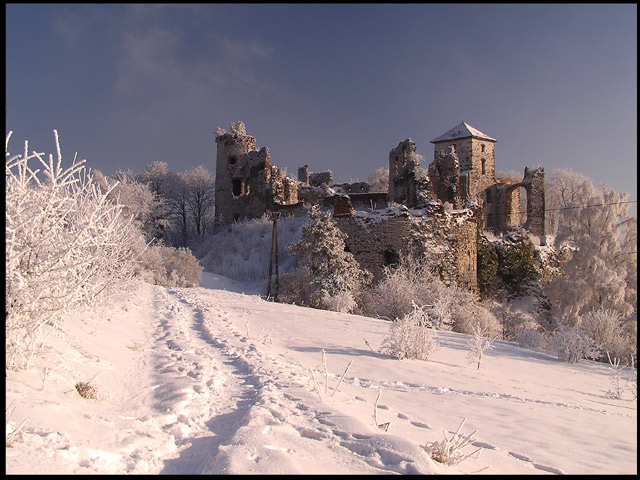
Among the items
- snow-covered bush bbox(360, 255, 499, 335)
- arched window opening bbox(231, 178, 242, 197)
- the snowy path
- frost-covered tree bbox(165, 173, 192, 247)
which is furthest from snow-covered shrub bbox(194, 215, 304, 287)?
the snowy path

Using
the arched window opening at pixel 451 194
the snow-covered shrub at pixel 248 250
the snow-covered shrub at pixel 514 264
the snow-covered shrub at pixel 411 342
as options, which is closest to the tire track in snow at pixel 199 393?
the snow-covered shrub at pixel 411 342

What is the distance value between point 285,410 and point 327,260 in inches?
464

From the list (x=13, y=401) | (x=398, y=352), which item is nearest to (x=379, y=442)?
(x=13, y=401)

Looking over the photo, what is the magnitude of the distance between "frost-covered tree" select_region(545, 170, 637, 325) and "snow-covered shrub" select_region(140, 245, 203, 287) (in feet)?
50.4

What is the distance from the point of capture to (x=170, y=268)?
21.0 metres

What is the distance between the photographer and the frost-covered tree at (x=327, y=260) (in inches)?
583

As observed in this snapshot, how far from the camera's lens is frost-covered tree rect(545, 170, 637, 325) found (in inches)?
627

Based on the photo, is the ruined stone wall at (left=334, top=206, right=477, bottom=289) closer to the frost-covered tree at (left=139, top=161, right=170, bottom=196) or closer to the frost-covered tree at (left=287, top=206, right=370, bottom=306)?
the frost-covered tree at (left=287, top=206, right=370, bottom=306)

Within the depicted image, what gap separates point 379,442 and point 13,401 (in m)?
2.42

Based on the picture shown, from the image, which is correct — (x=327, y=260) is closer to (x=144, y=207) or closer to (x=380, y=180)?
(x=144, y=207)

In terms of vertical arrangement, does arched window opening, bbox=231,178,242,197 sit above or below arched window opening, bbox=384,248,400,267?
above

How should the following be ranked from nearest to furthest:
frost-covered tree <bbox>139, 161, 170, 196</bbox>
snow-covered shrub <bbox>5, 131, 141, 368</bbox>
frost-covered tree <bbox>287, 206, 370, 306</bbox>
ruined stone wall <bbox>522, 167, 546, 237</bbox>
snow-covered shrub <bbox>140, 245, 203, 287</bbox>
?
snow-covered shrub <bbox>5, 131, 141, 368</bbox> → frost-covered tree <bbox>287, 206, 370, 306</bbox> → snow-covered shrub <bbox>140, 245, 203, 287</bbox> → ruined stone wall <bbox>522, 167, 546, 237</bbox> → frost-covered tree <bbox>139, 161, 170, 196</bbox>

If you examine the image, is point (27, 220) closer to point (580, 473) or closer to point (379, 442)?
point (379, 442)

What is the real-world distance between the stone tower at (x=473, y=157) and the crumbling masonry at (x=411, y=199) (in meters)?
0.07
